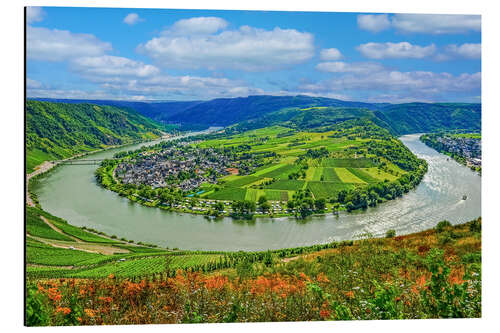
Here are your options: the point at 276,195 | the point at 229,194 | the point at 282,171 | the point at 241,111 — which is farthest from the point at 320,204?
the point at 241,111

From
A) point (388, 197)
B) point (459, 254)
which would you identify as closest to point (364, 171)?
point (388, 197)

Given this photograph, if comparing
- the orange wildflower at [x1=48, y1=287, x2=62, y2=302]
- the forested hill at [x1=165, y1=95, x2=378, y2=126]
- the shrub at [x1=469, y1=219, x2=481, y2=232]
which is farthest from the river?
the forested hill at [x1=165, y1=95, x2=378, y2=126]

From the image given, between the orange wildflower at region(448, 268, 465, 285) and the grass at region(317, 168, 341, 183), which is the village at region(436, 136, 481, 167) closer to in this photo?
the grass at region(317, 168, 341, 183)

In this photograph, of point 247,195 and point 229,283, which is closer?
point 229,283

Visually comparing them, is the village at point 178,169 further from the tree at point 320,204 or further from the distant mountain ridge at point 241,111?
the distant mountain ridge at point 241,111

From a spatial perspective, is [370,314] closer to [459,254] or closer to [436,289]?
[436,289]
